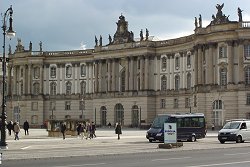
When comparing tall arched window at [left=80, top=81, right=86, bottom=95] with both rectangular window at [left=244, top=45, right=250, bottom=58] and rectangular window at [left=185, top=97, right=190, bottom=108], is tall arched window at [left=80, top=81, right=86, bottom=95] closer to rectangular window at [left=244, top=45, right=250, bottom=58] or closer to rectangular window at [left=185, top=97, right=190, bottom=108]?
rectangular window at [left=185, top=97, right=190, bottom=108]

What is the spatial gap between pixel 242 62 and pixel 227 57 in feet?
8.92

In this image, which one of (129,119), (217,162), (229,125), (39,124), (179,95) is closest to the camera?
(217,162)

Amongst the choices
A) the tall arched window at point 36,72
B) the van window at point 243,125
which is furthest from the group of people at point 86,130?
the tall arched window at point 36,72

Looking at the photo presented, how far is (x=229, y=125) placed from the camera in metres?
53.2

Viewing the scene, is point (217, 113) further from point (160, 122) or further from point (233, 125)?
point (233, 125)

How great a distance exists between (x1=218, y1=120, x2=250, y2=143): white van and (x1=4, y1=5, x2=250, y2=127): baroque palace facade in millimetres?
38683

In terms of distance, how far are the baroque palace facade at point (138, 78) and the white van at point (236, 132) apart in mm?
38683

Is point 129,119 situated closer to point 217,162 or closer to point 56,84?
point 56,84

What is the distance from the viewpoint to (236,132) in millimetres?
51812

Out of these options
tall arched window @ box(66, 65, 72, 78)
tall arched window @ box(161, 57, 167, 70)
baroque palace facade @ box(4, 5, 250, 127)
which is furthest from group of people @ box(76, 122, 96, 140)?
tall arched window @ box(66, 65, 72, 78)

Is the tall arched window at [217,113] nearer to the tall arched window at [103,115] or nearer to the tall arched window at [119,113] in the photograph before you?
the tall arched window at [119,113]

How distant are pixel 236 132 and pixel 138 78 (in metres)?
63.2

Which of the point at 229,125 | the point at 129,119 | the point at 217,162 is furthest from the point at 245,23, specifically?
the point at 217,162

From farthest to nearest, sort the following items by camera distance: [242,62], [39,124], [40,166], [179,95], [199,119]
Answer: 1. [39,124]
2. [179,95]
3. [242,62]
4. [199,119]
5. [40,166]
